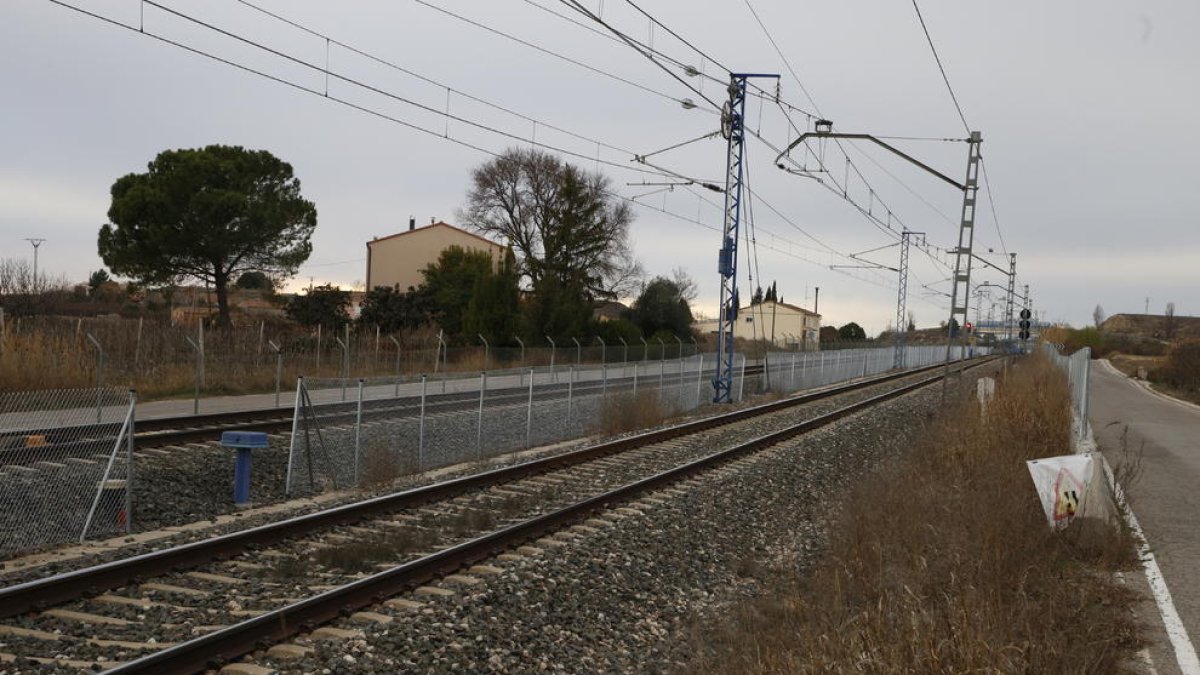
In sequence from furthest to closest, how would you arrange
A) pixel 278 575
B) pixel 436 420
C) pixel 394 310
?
1. pixel 394 310
2. pixel 436 420
3. pixel 278 575

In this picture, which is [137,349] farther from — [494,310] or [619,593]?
[494,310]

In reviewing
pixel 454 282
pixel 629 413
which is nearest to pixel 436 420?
pixel 629 413

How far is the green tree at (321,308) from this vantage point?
54.1m

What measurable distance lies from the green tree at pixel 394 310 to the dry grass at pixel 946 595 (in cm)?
4676

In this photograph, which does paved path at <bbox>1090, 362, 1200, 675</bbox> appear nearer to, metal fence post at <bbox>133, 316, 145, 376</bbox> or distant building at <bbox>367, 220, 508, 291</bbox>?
metal fence post at <bbox>133, 316, 145, 376</bbox>

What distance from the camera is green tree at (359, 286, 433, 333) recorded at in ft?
187

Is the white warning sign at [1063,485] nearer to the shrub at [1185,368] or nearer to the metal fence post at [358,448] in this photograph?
the metal fence post at [358,448]

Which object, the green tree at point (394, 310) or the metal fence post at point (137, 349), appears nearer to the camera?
the metal fence post at point (137, 349)

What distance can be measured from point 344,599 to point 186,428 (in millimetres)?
12580

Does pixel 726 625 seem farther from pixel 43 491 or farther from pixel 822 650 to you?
pixel 43 491

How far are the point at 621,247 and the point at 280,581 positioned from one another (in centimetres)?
6738

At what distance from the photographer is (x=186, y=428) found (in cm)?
1880

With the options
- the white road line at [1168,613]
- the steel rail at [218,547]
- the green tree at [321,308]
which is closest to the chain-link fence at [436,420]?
the steel rail at [218,547]

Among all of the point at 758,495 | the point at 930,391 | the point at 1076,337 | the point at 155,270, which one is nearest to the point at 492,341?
the point at 155,270
